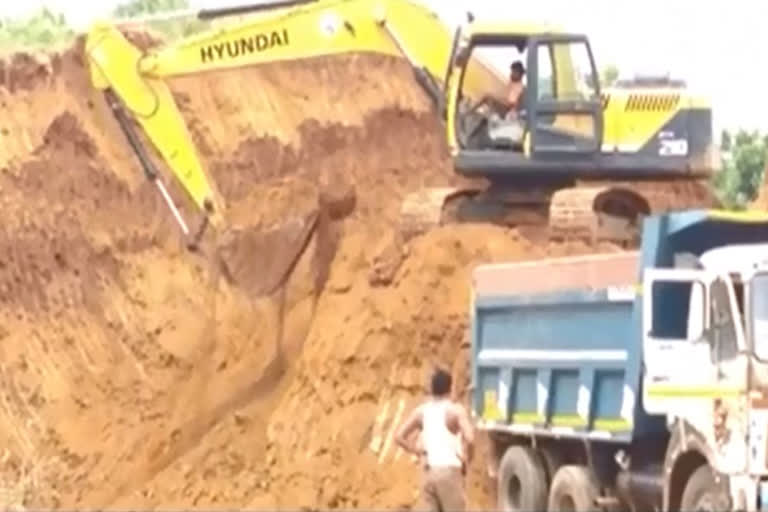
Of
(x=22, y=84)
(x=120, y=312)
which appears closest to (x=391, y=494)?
(x=120, y=312)

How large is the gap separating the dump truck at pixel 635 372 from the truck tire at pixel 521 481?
0.06 feet

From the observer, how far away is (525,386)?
24.8 m

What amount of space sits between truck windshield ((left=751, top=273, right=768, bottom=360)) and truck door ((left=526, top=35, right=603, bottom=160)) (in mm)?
12927

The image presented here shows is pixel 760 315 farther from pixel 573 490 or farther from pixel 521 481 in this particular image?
pixel 521 481

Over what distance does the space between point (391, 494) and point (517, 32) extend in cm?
667

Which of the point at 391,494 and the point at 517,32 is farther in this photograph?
the point at 517,32

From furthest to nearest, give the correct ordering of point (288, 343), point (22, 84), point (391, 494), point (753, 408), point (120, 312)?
point (22, 84), point (120, 312), point (288, 343), point (391, 494), point (753, 408)

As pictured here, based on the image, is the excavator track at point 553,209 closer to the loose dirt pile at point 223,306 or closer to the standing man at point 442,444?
the loose dirt pile at point 223,306

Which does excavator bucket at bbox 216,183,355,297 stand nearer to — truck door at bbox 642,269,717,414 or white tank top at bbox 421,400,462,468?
white tank top at bbox 421,400,462,468

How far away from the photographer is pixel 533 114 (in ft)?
107

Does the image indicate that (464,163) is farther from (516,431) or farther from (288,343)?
(516,431)

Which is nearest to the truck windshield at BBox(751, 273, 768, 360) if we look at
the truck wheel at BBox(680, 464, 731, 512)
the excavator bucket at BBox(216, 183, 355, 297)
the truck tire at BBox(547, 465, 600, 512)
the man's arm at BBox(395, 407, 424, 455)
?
the truck wheel at BBox(680, 464, 731, 512)

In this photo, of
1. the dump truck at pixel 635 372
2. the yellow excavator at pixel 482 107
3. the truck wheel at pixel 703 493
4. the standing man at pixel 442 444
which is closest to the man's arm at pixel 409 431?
the standing man at pixel 442 444

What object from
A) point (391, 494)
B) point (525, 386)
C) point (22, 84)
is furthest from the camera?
point (22, 84)
